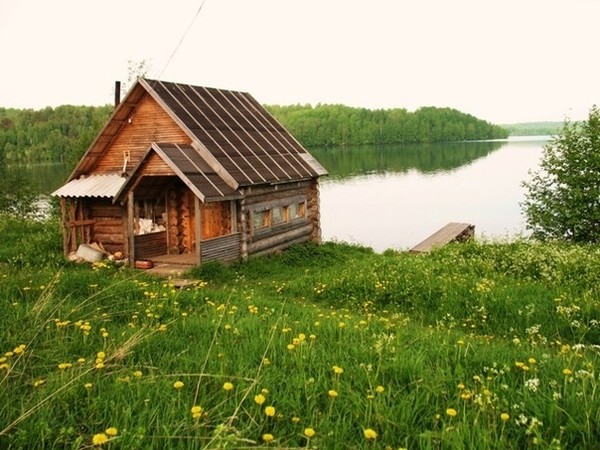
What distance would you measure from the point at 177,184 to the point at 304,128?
507 ft

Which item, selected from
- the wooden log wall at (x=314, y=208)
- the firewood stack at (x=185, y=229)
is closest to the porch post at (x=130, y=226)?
the firewood stack at (x=185, y=229)

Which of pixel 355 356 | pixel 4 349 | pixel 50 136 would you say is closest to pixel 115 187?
pixel 4 349

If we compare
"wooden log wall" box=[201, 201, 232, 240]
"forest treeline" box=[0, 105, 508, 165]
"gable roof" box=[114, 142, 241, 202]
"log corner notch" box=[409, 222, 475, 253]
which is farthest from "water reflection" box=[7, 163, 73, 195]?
"forest treeline" box=[0, 105, 508, 165]

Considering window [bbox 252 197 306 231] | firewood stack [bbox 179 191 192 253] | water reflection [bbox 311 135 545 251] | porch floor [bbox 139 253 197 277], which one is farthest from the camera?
water reflection [bbox 311 135 545 251]

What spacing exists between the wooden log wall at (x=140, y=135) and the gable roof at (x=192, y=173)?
1268mm

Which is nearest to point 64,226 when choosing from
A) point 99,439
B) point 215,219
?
point 215,219

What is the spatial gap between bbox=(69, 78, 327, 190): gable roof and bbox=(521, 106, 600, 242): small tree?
9440 mm

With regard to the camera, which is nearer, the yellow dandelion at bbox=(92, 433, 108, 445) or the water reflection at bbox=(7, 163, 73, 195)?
the yellow dandelion at bbox=(92, 433, 108, 445)

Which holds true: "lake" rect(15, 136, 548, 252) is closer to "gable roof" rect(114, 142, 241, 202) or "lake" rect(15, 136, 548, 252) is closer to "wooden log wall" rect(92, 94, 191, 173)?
"gable roof" rect(114, 142, 241, 202)

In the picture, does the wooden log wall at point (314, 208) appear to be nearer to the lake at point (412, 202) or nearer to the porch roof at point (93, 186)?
the lake at point (412, 202)

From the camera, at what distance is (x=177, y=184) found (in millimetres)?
Result: 20094

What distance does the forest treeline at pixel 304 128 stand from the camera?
12075 cm

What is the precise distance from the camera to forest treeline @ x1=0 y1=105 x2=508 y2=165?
121 m

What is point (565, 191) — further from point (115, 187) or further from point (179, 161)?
point (115, 187)
